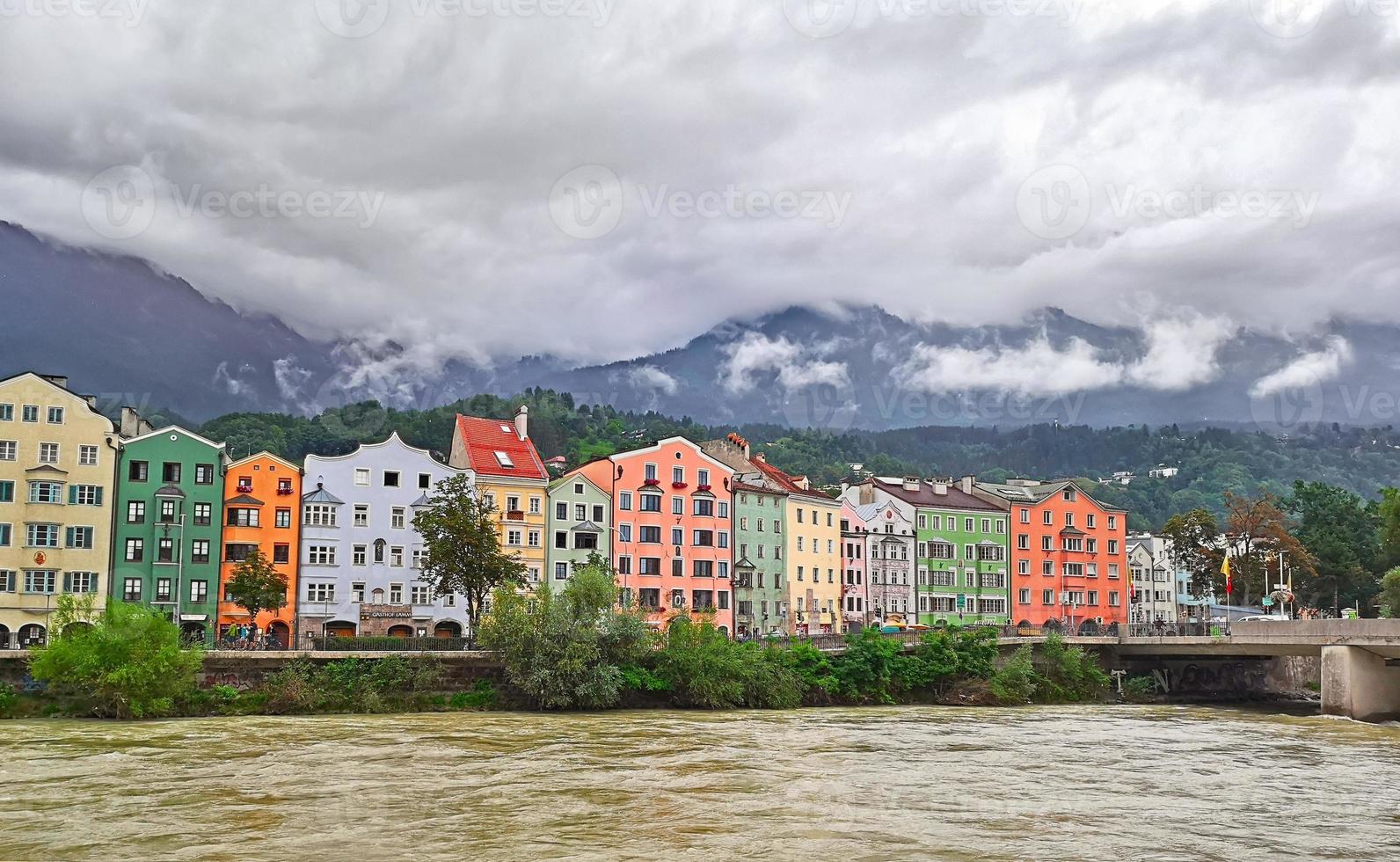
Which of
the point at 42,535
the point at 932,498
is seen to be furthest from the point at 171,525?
the point at 932,498

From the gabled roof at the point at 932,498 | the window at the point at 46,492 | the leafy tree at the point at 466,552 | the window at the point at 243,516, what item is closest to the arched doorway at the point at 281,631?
the window at the point at 243,516

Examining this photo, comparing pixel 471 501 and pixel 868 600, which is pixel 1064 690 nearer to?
pixel 868 600

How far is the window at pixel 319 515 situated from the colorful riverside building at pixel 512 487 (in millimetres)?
9828

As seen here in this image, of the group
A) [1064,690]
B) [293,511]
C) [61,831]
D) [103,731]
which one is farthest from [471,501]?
[61,831]

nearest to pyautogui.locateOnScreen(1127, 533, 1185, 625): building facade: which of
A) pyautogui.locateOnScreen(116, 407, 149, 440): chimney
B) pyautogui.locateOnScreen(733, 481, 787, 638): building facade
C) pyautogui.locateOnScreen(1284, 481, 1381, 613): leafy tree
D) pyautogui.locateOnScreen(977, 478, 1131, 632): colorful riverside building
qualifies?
pyautogui.locateOnScreen(1284, 481, 1381, 613): leafy tree

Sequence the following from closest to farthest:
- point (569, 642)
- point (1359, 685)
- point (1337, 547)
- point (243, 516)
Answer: point (569, 642) → point (1359, 685) → point (243, 516) → point (1337, 547)

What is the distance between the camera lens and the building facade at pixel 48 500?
76500 millimetres

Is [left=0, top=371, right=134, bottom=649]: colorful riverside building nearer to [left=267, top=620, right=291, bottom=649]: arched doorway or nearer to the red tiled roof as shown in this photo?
[left=267, top=620, right=291, bottom=649]: arched doorway

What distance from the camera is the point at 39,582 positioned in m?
76.9

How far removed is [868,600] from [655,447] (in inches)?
1053

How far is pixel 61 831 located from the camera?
102 feet

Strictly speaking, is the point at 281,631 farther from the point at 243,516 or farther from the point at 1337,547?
the point at 1337,547

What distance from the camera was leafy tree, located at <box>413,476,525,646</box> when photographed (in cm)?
7500

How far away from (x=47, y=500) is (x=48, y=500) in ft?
0.22
